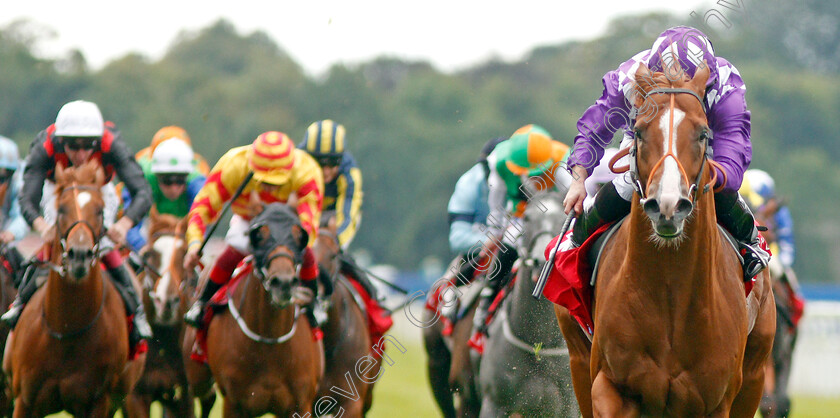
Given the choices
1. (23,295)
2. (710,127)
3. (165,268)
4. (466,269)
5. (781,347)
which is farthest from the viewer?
(781,347)

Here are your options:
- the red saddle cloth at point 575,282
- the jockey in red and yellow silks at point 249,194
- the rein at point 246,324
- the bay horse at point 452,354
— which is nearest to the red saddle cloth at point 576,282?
the red saddle cloth at point 575,282

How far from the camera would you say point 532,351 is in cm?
702

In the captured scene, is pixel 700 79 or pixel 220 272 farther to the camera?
pixel 220 272

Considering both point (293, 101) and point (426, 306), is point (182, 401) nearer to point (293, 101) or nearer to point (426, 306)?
point (426, 306)

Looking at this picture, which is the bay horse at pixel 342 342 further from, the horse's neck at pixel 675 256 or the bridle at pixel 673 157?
the bridle at pixel 673 157

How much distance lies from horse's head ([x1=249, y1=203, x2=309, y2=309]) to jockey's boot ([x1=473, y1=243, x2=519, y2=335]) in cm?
135

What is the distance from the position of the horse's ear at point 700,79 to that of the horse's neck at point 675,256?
0.43 metres

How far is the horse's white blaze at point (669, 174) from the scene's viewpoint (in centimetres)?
418

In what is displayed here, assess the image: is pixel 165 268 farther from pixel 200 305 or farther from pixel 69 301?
pixel 69 301

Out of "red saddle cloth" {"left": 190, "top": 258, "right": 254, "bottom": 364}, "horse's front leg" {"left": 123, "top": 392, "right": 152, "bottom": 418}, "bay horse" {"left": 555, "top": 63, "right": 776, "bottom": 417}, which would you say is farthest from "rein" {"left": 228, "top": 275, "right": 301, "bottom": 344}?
"bay horse" {"left": 555, "top": 63, "right": 776, "bottom": 417}

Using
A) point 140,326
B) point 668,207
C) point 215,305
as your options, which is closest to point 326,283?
point 215,305

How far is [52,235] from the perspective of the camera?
7062 millimetres

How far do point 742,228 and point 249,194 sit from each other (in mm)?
3912

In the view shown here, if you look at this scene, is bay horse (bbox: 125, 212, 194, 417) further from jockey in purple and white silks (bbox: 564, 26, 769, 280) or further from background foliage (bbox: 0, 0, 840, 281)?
background foliage (bbox: 0, 0, 840, 281)
